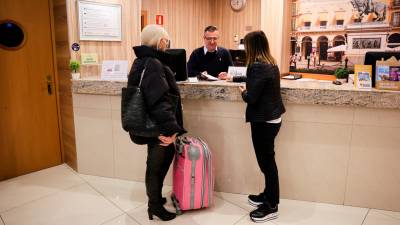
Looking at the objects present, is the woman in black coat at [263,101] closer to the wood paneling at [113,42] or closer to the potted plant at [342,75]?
the potted plant at [342,75]

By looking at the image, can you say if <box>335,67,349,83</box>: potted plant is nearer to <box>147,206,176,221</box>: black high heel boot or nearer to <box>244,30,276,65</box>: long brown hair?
<box>244,30,276,65</box>: long brown hair

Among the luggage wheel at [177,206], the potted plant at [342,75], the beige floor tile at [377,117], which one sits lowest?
the luggage wheel at [177,206]

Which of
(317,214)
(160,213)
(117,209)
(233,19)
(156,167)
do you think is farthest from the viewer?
(233,19)

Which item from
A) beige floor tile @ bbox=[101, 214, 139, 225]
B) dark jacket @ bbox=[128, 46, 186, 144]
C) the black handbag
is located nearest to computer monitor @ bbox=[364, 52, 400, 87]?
dark jacket @ bbox=[128, 46, 186, 144]

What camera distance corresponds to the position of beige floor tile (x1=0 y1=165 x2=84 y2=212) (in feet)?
8.75

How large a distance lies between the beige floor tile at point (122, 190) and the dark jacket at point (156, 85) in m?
0.94

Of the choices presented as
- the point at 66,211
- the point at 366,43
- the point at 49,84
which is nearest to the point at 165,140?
the point at 66,211

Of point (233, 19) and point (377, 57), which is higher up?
point (233, 19)

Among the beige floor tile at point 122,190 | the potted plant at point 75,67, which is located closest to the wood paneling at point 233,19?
the potted plant at point 75,67

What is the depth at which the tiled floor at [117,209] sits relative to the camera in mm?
2281

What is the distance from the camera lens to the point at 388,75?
87.4 inches

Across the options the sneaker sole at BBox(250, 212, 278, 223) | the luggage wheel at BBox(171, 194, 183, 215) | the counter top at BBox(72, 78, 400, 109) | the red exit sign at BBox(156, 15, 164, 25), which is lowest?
the sneaker sole at BBox(250, 212, 278, 223)

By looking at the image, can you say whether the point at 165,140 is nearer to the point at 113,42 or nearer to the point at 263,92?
the point at 263,92

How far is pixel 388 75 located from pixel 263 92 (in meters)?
0.98
